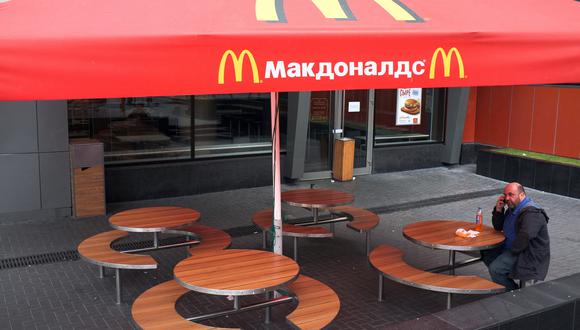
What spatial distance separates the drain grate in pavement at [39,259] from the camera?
8352 mm

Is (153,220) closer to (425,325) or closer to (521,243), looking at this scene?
(425,325)

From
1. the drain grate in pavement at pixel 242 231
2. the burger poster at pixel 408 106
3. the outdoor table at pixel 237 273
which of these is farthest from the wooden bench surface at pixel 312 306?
the burger poster at pixel 408 106

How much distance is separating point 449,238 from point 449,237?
0.04 m

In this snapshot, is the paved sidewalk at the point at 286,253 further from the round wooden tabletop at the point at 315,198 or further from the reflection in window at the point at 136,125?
the reflection in window at the point at 136,125

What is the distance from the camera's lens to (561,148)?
557 inches

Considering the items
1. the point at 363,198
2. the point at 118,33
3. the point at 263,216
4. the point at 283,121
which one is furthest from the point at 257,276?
the point at 283,121

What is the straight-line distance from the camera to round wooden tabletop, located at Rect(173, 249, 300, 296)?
5.12 meters

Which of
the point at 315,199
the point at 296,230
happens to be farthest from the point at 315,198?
the point at 296,230

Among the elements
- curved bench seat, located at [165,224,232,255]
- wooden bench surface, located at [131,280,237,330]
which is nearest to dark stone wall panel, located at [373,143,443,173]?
curved bench seat, located at [165,224,232,255]

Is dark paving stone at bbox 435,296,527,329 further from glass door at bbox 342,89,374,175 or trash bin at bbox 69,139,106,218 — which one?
glass door at bbox 342,89,374,175

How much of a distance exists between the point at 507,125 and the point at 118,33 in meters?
13.4

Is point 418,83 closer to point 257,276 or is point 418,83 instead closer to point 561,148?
point 257,276

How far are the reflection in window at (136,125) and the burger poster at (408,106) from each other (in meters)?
5.50

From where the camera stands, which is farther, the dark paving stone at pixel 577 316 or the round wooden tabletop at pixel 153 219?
the round wooden tabletop at pixel 153 219
